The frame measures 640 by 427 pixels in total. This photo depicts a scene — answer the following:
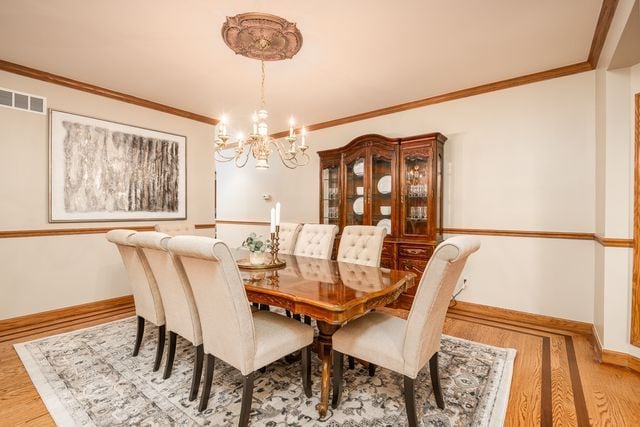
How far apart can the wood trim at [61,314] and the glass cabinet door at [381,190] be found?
10.5 feet

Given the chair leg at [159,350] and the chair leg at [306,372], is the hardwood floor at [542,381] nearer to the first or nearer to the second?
the chair leg at [159,350]

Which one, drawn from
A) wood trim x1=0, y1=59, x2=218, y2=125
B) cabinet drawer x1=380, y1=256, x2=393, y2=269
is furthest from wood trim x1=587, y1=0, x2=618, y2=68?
wood trim x1=0, y1=59, x2=218, y2=125

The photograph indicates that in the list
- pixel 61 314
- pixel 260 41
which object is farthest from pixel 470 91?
pixel 61 314

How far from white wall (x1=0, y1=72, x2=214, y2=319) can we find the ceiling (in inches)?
11.2

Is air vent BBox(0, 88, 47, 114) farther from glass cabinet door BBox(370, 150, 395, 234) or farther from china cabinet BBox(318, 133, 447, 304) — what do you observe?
glass cabinet door BBox(370, 150, 395, 234)

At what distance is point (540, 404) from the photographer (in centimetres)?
183

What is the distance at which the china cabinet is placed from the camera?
3.46 m

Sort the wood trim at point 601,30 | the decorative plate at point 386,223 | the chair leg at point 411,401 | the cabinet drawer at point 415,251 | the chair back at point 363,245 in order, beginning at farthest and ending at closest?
1. the decorative plate at point 386,223
2. the cabinet drawer at point 415,251
3. the chair back at point 363,245
4. the wood trim at point 601,30
5. the chair leg at point 411,401

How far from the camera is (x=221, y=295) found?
1526 millimetres

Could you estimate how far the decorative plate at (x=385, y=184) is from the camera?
3.81 m

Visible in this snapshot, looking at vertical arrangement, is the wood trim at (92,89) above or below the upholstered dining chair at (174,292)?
above

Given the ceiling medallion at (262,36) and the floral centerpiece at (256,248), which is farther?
the floral centerpiece at (256,248)

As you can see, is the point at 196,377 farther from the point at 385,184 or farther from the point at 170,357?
the point at 385,184

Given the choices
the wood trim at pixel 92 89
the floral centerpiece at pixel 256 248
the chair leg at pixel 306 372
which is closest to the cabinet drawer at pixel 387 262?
the floral centerpiece at pixel 256 248
